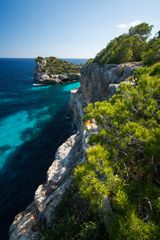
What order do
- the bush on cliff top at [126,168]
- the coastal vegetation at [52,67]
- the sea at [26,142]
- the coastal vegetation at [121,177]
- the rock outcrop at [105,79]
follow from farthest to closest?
the coastal vegetation at [52,67], the rock outcrop at [105,79], the sea at [26,142], the coastal vegetation at [121,177], the bush on cliff top at [126,168]

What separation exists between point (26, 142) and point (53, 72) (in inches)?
2423

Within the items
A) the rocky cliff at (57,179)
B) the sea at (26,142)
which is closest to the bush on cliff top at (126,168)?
the rocky cliff at (57,179)

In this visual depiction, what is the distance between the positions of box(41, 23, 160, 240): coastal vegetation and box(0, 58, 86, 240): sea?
35.0ft

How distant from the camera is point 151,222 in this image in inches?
234

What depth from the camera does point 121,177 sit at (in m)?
8.12

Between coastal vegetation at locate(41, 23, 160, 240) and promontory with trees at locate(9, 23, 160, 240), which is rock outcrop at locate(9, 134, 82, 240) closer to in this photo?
promontory with trees at locate(9, 23, 160, 240)

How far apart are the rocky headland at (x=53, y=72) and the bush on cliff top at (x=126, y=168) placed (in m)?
77.2

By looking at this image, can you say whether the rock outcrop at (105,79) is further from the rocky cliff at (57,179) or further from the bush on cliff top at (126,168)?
the bush on cliff top at (126,168)

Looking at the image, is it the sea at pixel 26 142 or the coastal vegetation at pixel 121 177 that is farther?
the sea at pixel 26 142

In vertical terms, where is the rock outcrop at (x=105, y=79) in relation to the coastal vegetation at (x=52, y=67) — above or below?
above

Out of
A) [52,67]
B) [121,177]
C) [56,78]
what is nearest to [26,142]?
[121,177]

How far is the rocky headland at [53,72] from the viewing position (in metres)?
84.9

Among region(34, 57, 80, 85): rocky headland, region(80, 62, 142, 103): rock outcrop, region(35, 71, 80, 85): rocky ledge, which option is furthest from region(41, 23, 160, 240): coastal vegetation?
region(34, 57, 80, 85): rocky headland

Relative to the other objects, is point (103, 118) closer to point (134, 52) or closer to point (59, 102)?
point (134, 52)
